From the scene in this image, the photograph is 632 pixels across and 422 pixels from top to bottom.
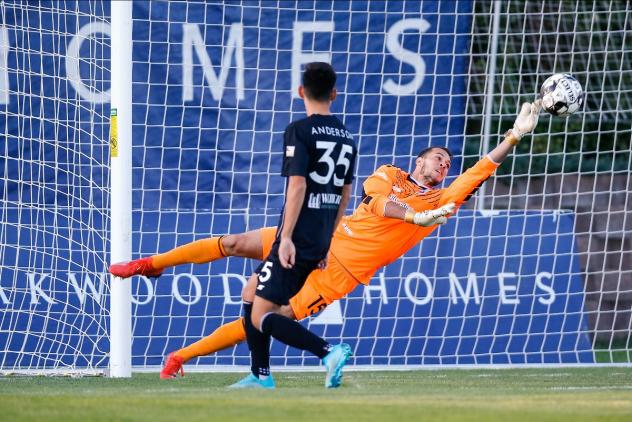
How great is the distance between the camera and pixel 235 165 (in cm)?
1198

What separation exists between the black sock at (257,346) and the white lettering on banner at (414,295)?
396 centimetres

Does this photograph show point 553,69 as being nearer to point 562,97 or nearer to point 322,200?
point 562,97

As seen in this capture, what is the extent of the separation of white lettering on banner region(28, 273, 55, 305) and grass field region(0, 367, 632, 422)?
7.20 feet

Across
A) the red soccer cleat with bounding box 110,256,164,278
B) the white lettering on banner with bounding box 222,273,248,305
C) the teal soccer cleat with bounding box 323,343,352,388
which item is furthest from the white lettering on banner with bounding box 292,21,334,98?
the teal soccer cleat with bounding box 323,343,352,388

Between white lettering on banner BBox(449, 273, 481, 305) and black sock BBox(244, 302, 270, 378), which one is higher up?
black sock BBox(244, 302, 270, 378)

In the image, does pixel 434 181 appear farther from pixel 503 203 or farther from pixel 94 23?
pixel 503 203

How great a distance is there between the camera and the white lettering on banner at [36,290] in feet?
35.6

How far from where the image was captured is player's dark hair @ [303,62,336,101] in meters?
7.22

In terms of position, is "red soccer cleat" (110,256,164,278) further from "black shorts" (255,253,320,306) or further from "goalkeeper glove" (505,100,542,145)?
"goalkeeper glove" (505,100,542,145)

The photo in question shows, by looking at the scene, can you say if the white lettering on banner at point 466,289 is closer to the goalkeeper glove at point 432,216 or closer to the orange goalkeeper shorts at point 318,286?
the orange goalkeeper shorts at point 318,286

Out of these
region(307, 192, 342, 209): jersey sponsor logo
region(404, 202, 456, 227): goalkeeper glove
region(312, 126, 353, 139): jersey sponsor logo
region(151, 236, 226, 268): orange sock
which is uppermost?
region(312, 126, 353, 139): jersey sponsor logo

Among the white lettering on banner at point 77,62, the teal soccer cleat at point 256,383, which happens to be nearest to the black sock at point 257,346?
the teal soccer cleat at point 256,383

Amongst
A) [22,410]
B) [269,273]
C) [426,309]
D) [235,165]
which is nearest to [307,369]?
[426,309]

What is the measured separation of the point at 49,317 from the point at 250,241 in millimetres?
2971
